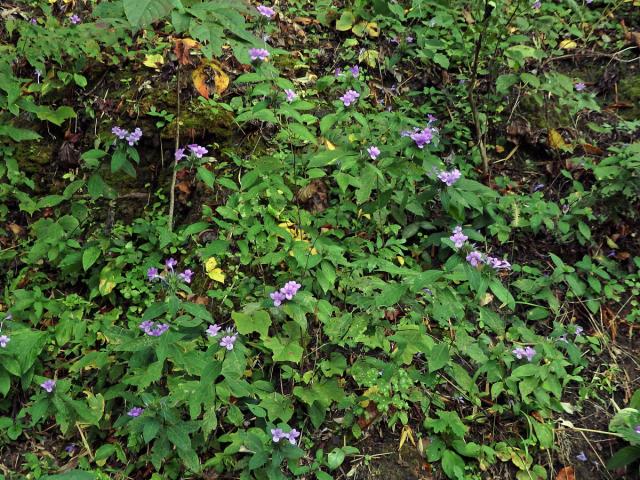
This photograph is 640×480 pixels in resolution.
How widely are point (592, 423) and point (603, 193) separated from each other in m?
1.41

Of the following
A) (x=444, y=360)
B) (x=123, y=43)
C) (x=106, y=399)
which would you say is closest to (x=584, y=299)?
(x=444, y=360)

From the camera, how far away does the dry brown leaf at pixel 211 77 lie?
3.64 metres

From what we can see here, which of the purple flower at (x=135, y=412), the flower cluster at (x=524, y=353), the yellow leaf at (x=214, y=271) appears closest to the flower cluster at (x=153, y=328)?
the purple flower at (x=135, y=412)

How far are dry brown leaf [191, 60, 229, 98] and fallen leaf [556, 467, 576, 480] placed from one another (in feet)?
10.3

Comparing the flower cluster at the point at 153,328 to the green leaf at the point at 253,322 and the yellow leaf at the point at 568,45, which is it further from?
the yellow leaf at the point at 568,45

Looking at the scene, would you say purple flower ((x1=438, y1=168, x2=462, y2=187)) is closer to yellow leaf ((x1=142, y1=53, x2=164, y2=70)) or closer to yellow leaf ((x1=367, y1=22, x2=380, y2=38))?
yellow leaf ((x1=367, y1=22, x2=380, y2=38))

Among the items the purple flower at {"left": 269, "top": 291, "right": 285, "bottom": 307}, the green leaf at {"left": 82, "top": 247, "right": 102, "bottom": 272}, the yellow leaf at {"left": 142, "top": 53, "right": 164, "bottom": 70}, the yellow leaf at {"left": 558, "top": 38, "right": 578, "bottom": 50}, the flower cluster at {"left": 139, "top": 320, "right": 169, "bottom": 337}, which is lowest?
the green leaf at {"left": 82, "top": 247, "right": 102, "bottom": 272}

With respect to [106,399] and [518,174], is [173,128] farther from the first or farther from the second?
[518,174]

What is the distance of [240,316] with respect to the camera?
90.7 inches

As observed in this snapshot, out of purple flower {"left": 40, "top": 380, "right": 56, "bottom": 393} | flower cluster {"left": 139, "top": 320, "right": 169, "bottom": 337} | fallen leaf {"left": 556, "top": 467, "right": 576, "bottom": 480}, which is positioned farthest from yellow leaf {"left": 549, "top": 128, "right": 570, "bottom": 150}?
purple flower {"left": 40, "top": 380, "right": 56, "bottom": 393}

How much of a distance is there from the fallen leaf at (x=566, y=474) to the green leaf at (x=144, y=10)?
274cm

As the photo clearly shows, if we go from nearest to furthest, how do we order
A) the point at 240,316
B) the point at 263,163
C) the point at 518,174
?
the point at 240,316 → the point at 263,163 → the point at 518,174

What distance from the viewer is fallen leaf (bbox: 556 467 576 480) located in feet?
8.58

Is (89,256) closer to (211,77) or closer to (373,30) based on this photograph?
(211,77)
